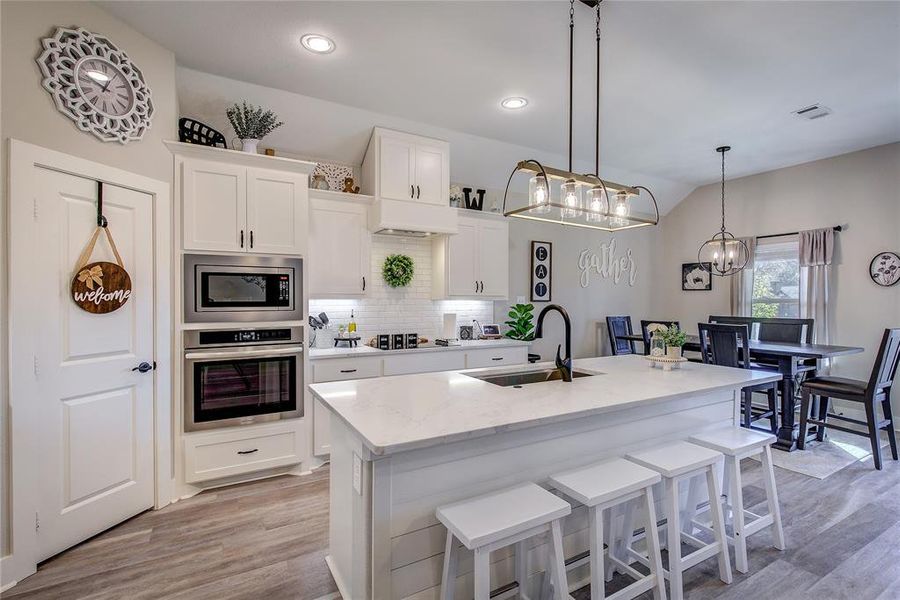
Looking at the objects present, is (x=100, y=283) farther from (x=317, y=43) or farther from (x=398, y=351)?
(x=398, y=351)

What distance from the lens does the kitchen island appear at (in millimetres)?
1611

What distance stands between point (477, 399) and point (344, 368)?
6.41 feet

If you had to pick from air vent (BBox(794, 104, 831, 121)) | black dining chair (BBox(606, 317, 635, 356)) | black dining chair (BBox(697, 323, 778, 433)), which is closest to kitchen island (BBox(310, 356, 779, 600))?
black dining chair (BBox(697, 323, 778, 433))

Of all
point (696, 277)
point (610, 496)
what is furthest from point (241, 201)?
point (696, 277)

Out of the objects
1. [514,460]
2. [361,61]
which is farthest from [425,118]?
[514,460]

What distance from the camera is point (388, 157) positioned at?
3988mm

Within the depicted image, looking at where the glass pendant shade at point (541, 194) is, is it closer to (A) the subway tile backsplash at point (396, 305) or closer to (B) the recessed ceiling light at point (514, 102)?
(B) the recessed ceiling light at point (514, 102)

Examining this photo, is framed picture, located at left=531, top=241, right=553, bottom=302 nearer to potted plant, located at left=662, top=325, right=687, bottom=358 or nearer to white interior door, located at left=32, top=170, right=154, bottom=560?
potted plant, located at left=662, top=325, right=687, bottom=358

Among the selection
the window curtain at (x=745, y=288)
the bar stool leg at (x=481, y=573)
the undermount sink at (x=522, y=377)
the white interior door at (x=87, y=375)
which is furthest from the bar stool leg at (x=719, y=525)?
the window curtain at (x=745, y=288)

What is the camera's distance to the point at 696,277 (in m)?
6.43

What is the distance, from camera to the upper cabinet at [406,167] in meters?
3.96

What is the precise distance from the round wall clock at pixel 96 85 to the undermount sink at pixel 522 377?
8.60 ft

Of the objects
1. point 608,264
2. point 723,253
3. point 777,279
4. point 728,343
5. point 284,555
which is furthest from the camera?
point 608,264

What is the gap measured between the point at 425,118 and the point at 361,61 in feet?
3.45
